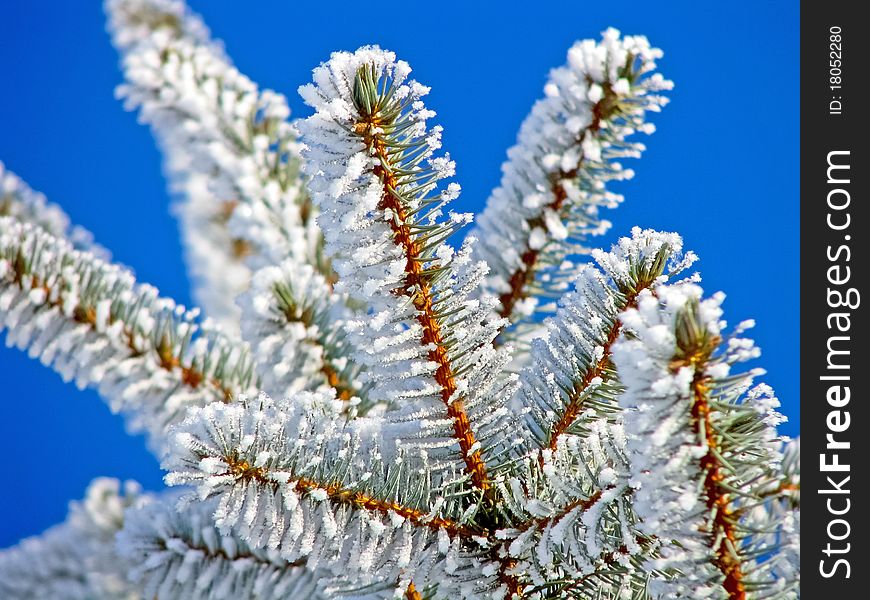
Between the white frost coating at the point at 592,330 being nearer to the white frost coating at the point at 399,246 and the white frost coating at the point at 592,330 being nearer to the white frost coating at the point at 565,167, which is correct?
the white frost coating at the point at 399,246

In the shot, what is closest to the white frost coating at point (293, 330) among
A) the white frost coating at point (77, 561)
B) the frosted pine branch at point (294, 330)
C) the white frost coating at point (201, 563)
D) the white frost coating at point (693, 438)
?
the frosted pine branch at point (294, 330)

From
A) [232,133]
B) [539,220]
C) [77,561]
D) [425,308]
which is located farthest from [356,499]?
[232,133]

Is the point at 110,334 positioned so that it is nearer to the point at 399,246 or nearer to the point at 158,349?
the point at 158,349

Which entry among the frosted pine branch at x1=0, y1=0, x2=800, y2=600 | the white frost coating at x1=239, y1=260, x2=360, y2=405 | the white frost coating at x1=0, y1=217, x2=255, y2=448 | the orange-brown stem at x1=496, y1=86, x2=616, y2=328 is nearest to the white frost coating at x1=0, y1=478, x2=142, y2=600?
the frosted pine branch at x1=0, y1=0, x2=800, y2=600

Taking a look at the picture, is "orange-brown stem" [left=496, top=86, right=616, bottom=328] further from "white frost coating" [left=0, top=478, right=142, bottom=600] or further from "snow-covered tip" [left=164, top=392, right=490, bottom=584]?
"white frost coating" [left=0, top=478, right=142, bottom=600]
